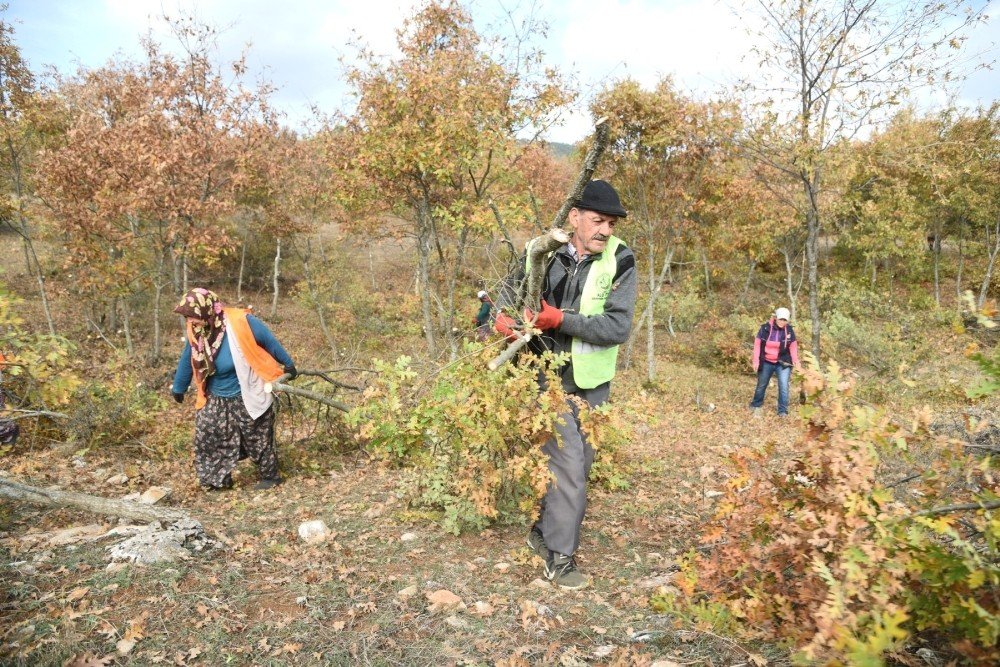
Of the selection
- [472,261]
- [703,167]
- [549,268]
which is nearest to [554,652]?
[549,268]

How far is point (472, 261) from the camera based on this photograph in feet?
46.3

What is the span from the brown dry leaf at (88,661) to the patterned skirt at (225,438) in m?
2.80

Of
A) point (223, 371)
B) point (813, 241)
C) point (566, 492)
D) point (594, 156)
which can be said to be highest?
point (813, 241)

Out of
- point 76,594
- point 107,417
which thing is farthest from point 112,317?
point 76,594

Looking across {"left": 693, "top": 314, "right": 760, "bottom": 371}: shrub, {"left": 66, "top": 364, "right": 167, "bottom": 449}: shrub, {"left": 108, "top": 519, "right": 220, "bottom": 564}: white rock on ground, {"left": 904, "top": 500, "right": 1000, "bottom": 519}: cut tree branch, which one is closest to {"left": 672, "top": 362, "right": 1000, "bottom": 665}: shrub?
{"left": 904, "top": 500, "right": 1000, "bottom": 519}: cut tree branch

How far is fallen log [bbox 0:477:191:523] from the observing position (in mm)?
3785

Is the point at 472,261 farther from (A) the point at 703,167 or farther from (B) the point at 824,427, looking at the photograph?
(B) the point at 824,427

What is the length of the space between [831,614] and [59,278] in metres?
22.3

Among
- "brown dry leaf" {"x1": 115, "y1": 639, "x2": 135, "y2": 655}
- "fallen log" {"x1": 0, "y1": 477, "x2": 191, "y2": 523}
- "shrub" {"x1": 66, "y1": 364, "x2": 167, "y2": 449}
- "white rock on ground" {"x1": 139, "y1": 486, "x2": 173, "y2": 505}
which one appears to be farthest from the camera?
"shrub" {"x1": 66, "y1": 364, "x2": 167, "y2": 449}

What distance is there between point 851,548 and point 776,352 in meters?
8.83

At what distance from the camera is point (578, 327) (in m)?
3.31

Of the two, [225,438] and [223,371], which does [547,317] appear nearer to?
[223,371]

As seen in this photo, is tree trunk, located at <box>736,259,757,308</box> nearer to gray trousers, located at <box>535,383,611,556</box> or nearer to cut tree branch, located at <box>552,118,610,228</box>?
gray trousers, located at <box>535,383,611,556</box>

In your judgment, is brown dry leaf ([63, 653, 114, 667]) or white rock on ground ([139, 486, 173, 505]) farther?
white rock on ground ([139, 486, 173, 505])
